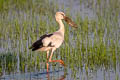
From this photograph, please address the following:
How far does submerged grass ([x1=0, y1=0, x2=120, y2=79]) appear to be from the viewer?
9906mm

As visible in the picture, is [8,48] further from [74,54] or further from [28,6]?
[28,6]

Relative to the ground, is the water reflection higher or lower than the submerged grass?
lower

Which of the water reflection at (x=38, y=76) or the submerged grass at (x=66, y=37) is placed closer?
the water reflection at (x=38, y=76)

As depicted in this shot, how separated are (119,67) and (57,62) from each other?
1.89 meters

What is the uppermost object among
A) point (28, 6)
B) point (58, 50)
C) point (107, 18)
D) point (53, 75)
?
point (28, 6)

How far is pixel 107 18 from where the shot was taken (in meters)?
13.9

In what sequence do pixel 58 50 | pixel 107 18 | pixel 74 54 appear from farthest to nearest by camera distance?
pixel 107 18 → pixel 58 50 → pixel 74 54

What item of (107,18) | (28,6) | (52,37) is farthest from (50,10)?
(52,37)

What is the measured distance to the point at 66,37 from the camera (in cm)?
1161

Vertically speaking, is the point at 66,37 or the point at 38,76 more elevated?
the point at 66,37

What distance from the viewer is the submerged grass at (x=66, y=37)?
9906 mm

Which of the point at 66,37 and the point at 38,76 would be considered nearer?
the point at 38,76

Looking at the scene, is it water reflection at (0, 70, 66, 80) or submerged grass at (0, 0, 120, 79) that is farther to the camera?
submerged grass at (0, 0, 120, 79)

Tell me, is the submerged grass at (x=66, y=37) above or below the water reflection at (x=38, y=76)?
above
